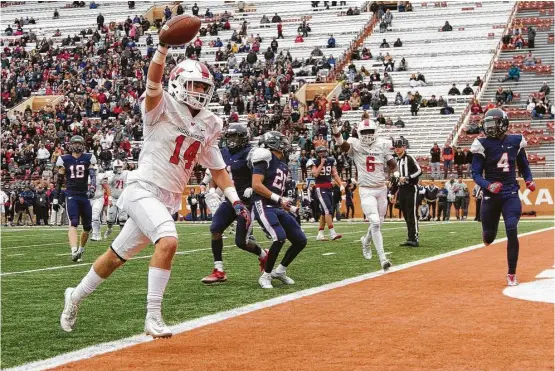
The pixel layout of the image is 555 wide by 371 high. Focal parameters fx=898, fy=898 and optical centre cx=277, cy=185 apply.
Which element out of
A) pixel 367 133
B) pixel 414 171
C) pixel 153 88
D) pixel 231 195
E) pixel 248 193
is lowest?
pixel 414 171

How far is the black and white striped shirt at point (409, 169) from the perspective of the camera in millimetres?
16172

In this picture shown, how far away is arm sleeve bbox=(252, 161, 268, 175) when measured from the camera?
979 centimetres

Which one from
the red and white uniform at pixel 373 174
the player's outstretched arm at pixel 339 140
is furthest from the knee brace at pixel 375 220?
the player's outstretched arm at pixel 339 140

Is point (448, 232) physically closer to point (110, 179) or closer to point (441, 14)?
point (110, 179)

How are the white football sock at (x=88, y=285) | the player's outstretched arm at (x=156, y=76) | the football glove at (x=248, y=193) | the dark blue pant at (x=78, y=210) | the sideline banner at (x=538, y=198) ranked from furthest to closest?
the sideline banner at (x=538, y=198) < the dark blue pant at (x=78, y=210) < the football glove at (x=248, y=193) < the white football sock at (x=88, y=285) < the player's outstretched arm at (x=156, y=76)

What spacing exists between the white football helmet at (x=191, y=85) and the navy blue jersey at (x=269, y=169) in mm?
3384

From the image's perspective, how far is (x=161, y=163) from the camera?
6.37 metres

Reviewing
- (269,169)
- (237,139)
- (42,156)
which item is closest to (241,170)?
(237,139)

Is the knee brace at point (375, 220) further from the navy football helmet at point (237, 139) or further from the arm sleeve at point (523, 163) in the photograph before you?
the arm sleeve at point (523, 163)

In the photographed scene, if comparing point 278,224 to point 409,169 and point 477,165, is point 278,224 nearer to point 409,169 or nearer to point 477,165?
point 477,165

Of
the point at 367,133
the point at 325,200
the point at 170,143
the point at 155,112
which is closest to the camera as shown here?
the point at 155,112

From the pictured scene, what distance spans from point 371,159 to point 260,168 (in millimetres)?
2906

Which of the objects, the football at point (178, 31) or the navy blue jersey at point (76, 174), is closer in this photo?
the football at point (178, 31)

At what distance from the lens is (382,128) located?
3516cm
